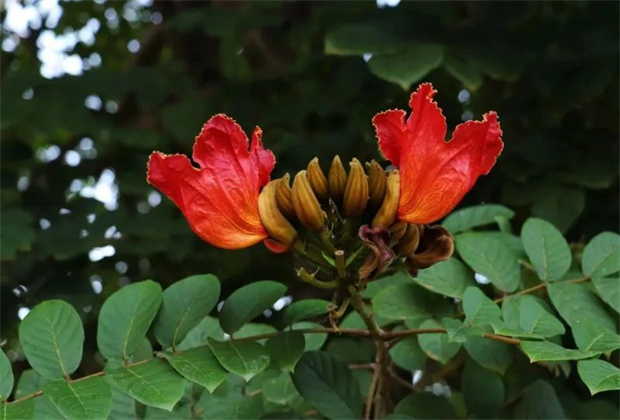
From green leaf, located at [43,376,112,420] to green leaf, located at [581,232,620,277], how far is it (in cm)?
72

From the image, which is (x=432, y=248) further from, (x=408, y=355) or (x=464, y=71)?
(x=464, y=71)

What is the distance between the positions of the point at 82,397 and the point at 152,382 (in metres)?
0.08

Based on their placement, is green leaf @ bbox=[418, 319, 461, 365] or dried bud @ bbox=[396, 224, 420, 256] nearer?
dried bud @ bbox=[396, 224, 420, 256]

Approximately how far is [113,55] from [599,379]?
6.93ft

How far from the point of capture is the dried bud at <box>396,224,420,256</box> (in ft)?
2.91

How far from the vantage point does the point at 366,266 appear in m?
0.84

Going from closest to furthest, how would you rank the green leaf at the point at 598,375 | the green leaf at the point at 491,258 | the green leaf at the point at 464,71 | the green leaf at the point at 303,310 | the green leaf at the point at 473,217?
the green leaf at the point at 598,375
the green leaf at the point at 303,310
the green leaf at the point at 491,258
the green leaf at the point at 473,217
the green leaf at the point at 464,71

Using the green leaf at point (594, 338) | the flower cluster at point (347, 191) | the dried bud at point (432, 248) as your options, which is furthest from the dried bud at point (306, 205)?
the green leaf at point (594, 338)

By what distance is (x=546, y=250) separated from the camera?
3.86 ft

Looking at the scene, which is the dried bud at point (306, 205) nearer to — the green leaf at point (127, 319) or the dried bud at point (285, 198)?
the dried bud at point (285, 198)

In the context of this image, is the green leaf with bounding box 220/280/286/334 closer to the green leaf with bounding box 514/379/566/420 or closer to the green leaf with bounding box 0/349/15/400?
the green leaf with bounding box 0/349/15/400

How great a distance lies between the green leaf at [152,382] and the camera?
33.6 inches

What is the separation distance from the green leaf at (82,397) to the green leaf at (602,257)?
28.2 inches

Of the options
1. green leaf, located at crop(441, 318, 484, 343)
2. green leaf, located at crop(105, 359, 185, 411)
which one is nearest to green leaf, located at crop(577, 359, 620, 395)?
green leaf, located at crop(441, 318, 484, 343)
